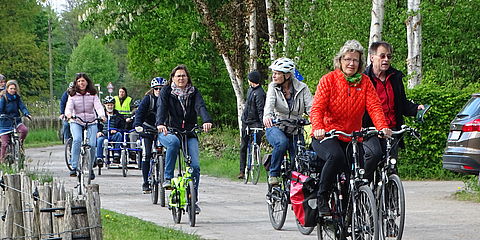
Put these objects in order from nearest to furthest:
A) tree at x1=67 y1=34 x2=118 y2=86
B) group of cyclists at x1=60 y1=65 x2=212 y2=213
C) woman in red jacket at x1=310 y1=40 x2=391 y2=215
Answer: woman in red jacket at x1=310 y1=40 x2=391 y2=215 < group of cyclists at x1=60 y1=65 x2=212 y2=213 < tree at x1=67 y1=34 x2=118 y2=86

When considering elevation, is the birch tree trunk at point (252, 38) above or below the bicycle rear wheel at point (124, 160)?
above

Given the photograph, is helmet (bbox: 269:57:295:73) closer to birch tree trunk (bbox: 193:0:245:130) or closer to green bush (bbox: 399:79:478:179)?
green bush (bbox: 399:79:478:179)

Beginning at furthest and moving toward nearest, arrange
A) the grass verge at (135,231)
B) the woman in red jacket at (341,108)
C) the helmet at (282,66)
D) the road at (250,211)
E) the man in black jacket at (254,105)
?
the man in black jacket at (254,105)
the helmet at (282,66)
the road at (250,211)
the grass verge at (135,231)
the woman in red jacket at (341,108)

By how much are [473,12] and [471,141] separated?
43.0ft

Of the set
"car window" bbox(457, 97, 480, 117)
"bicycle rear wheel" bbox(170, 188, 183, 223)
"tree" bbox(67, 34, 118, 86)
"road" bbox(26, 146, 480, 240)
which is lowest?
"road" bbox(26, 146, 480, 240)

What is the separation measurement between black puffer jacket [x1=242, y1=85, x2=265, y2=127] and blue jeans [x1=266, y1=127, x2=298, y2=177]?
639cm

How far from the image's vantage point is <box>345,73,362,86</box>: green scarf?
9.41m

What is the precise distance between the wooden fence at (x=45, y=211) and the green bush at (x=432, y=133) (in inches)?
446

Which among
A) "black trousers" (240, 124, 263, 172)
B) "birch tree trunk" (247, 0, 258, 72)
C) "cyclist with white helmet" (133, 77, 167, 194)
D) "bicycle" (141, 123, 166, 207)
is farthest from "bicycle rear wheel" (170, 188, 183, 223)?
"birch tree trunk" (247, 0, 258, 72)

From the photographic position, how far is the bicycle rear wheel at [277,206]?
11.6m

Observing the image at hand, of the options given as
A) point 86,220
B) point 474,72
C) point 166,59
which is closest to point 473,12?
point 474,72

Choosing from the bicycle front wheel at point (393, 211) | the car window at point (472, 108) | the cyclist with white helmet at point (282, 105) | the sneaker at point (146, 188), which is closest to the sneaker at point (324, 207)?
the bicycle front wheel at point (393, 211)

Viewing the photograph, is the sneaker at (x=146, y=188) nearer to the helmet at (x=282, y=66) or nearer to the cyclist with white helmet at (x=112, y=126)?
the helmet at (x=282, y=66)

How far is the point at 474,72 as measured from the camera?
27406 millimetres
